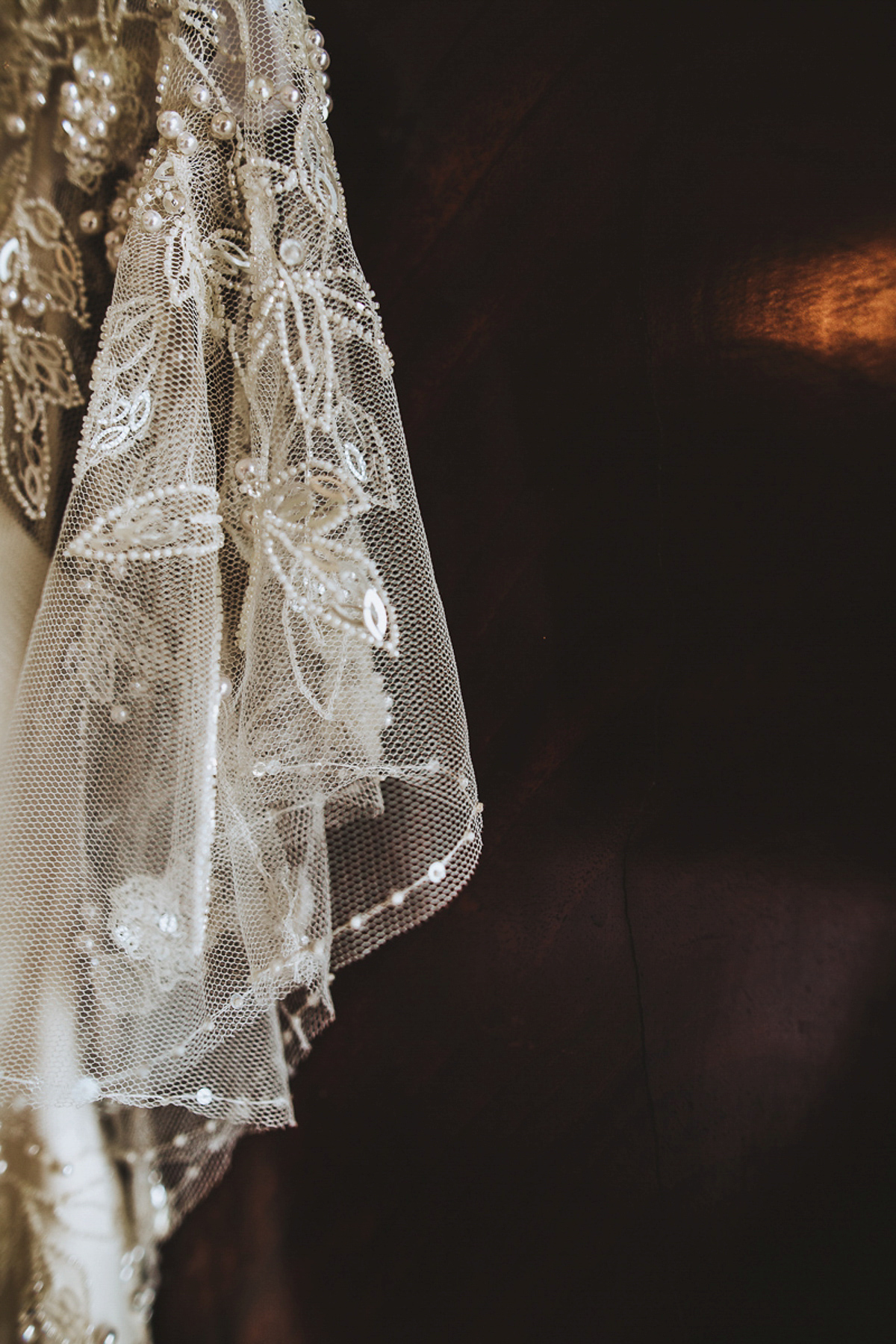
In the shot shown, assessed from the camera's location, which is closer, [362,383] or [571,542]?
[362,383]

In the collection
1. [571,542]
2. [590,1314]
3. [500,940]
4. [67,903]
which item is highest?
[571,542]

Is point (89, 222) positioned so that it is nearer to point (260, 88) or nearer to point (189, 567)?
point (260, 88)

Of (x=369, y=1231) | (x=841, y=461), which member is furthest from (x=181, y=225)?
(x=369, y=1231)

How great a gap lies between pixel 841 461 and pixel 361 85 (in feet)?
1.38

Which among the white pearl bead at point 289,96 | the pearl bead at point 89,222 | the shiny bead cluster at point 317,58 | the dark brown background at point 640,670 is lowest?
the dark brown background at point 640,670

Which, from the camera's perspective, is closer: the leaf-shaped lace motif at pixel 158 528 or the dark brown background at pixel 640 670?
the leaf-shaped lace motif at pixel 158 528

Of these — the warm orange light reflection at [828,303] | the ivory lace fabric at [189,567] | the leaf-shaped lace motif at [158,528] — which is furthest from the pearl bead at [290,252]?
the warm orange light reflection at [828,303]

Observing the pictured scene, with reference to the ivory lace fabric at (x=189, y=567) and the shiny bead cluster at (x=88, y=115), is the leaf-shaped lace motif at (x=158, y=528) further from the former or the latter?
the shiny bead cluster at (x=88, y=115)

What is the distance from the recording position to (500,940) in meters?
0.51

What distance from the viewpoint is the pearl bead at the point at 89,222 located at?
1.39ft

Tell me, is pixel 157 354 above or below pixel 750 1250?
above

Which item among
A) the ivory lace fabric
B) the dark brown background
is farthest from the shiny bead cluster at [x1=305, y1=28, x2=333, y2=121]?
the dark brown background

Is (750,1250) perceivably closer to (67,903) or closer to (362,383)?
(67,903)

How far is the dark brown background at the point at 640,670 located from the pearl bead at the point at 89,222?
0.56ft
